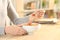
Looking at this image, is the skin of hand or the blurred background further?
the blurred background

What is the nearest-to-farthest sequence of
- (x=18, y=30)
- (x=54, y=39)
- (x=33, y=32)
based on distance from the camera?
(x=54, y=39), (x=18, y=30), (x=33, y=32)

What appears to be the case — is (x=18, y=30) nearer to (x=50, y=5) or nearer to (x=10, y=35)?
(x=10, y=35)

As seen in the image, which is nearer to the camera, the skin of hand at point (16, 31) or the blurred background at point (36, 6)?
the skin of hand at point (16, 31)

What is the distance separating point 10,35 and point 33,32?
0.21 metres

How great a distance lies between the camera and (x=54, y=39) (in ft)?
3.76

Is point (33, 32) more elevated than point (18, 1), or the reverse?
point (18, 1)

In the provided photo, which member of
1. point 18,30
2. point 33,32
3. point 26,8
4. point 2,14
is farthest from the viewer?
point 26,8

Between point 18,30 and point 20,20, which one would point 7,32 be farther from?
point 20,20

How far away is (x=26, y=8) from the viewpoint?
3.59m

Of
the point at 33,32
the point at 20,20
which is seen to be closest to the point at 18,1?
the point at 20,20

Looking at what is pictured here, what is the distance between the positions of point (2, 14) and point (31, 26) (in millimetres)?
515

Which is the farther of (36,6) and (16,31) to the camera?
(36,6)

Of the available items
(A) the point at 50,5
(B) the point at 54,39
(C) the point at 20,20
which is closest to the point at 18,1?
(A) the point at 50,5

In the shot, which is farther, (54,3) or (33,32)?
(54,3)
